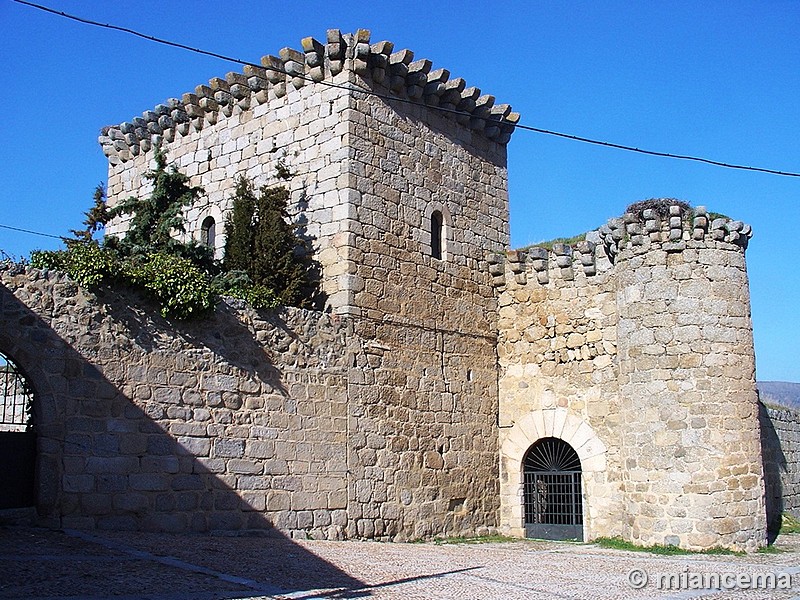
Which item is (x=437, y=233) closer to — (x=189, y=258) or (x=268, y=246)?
(x=268, y=246)

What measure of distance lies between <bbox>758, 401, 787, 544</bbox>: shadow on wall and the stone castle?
306 cm

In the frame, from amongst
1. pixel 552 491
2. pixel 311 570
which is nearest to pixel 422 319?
pixel 552 491

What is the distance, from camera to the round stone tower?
12.3 metres

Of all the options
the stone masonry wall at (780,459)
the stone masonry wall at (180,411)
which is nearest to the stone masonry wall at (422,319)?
the stone masonry wall at (180,411)

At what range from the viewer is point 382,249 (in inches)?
529

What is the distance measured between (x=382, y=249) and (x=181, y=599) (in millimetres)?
7451

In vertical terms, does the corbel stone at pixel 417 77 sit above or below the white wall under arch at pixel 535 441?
above

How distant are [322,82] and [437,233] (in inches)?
117

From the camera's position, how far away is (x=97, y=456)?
33.0ft

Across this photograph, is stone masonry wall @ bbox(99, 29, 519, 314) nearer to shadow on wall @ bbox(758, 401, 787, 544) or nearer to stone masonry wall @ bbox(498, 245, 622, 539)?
stone masonry wall @ bbox(498, 245, 622, 539)

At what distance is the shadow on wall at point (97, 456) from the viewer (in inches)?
381

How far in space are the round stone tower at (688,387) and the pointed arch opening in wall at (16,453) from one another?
780 centimetres

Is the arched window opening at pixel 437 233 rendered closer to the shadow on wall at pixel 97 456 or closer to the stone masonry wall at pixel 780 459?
the shadow on wall at pixel 97 456

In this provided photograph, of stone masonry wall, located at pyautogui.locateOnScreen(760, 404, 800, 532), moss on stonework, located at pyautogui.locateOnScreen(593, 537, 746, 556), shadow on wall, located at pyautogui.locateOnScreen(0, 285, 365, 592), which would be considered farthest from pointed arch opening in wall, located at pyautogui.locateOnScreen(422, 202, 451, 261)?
stone masonry wall, located at pyautogui.locateOnScreen(760, 404, 800, 532)
